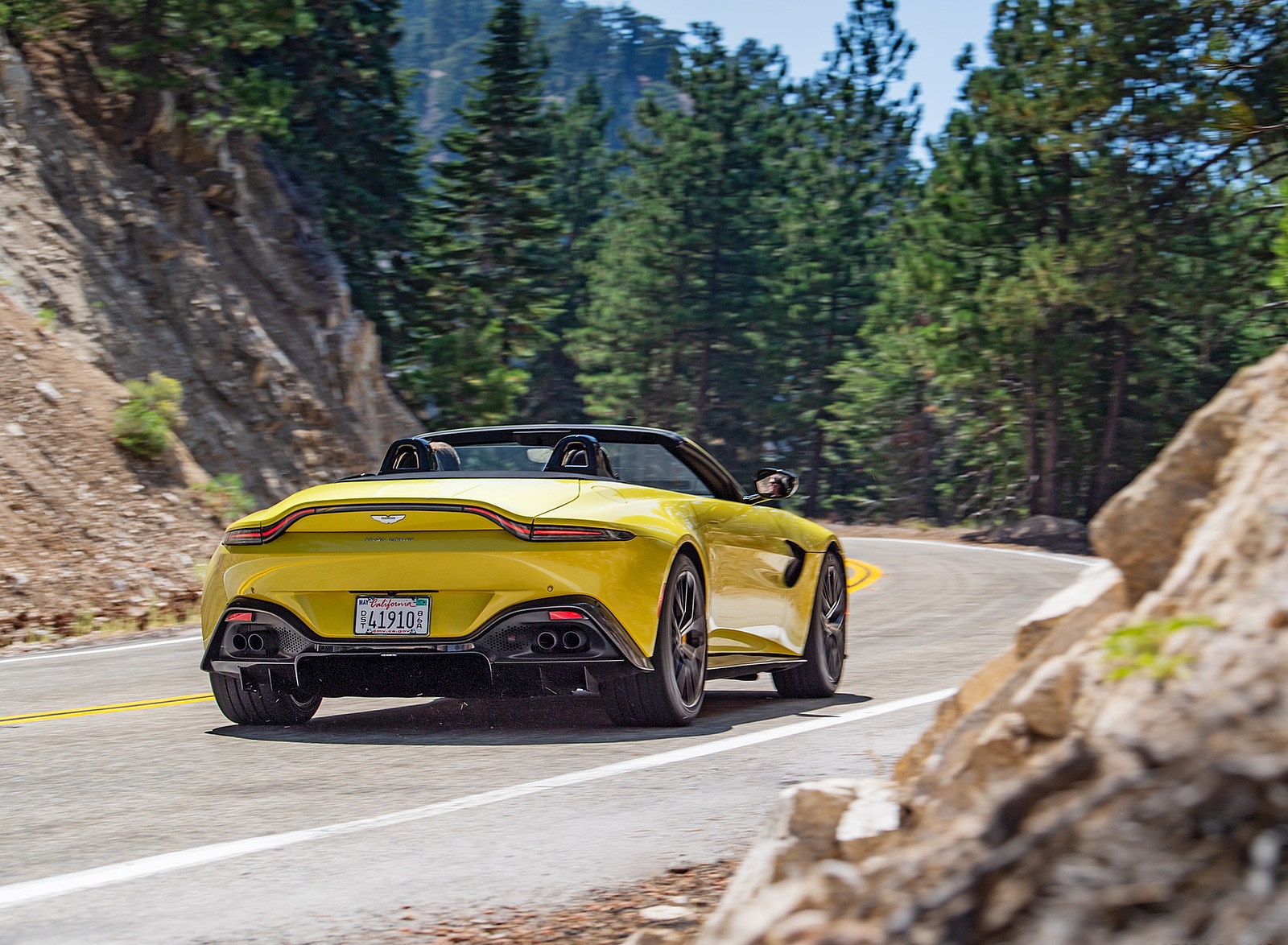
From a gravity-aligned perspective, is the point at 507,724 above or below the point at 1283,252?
below

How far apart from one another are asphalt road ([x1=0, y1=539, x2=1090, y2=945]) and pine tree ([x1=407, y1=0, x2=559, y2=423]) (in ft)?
118

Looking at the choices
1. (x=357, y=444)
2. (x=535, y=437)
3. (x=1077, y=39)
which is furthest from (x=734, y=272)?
(x=535, y=437)

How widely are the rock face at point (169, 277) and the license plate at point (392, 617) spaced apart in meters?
14.7

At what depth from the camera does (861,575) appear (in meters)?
25.2

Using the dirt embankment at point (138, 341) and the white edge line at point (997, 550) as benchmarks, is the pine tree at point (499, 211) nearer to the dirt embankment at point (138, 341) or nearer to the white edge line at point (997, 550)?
the dirt embankment at point (138, 341)

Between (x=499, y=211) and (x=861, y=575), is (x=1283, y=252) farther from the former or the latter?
(x=499, y=211)

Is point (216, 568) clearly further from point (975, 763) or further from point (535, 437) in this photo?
point (975, 763)

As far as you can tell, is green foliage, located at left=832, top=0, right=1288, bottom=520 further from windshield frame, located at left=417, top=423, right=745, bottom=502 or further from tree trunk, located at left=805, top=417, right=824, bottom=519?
windshield frame, located at left=417, top=423, right=745, bottom=502

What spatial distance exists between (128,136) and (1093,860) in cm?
2746

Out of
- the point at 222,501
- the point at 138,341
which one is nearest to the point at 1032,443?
the point at 138,341

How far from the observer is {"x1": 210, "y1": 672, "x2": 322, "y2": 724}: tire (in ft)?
25.9

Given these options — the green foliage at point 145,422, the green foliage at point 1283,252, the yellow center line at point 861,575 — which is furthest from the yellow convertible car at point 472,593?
the yellow center line at point 861,575

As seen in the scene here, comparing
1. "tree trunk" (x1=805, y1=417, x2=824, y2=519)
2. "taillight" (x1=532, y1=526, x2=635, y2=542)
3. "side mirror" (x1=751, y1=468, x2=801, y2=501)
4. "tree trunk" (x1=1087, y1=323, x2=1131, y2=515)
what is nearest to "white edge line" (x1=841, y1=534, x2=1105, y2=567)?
"tree trunk" (x1=1087, y1=323, x2=1131, y2=515)

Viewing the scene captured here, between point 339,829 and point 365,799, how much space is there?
571 millimetres
